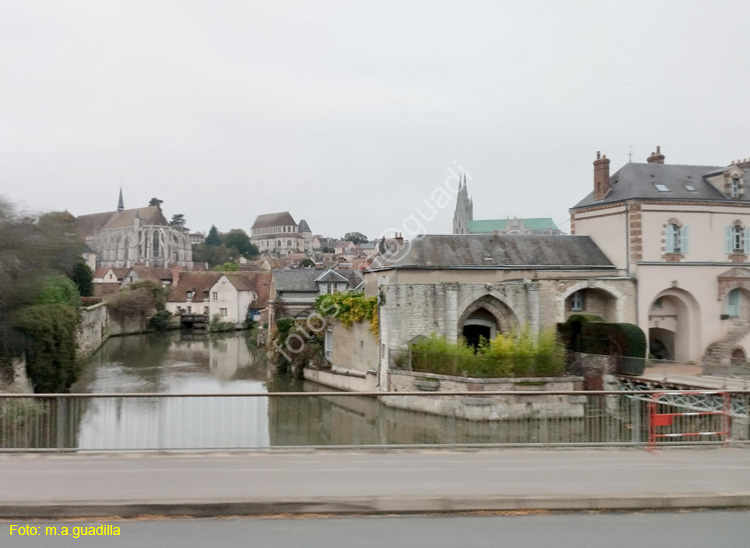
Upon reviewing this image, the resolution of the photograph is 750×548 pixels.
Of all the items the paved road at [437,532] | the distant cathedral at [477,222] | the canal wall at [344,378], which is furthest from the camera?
the distant cathedral at [477,222]

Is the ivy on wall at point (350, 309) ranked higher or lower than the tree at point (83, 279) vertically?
lower

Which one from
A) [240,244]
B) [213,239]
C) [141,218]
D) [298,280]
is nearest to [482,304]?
[298,280]

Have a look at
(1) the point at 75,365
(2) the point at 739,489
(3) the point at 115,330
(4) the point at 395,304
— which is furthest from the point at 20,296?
(3) the point at 115,330

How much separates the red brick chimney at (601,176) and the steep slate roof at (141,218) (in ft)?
305

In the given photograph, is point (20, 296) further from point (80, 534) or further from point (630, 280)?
point (630, 280)

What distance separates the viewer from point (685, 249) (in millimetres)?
25656

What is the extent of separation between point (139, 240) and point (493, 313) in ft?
305

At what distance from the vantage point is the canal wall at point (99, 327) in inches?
1452

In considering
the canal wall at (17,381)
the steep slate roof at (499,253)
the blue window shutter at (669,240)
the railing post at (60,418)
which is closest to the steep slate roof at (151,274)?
the steep slate roof at (499,253)

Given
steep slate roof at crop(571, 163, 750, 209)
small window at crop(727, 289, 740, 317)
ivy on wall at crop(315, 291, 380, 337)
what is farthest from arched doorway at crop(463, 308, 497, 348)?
small window at crop(727, 289, 740, 317)

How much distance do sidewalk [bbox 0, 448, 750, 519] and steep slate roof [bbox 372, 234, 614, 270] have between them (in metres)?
17.5

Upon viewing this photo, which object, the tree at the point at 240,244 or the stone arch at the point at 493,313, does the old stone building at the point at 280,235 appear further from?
the stone arch at the point at 493,313

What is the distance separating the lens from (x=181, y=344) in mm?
47594

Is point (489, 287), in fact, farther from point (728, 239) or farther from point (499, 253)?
point (728, 239)
